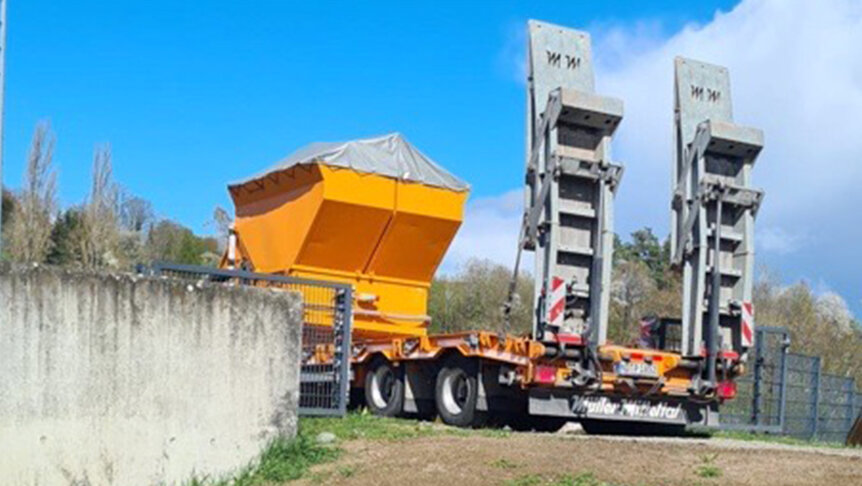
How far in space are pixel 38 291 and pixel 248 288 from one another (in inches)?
73.5

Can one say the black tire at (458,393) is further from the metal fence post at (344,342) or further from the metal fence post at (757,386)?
the metal fence post at (757,386)

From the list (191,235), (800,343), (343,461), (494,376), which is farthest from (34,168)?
(343,461)

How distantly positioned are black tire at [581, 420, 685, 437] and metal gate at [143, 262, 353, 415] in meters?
3.60

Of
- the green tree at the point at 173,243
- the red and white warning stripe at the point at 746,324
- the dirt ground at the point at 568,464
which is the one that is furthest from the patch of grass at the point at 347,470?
the green tree at the point at 173,243

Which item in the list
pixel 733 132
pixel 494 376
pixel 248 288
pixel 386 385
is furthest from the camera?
pixel 386 385

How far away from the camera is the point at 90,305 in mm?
9828

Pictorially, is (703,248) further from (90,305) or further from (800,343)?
(800,343)

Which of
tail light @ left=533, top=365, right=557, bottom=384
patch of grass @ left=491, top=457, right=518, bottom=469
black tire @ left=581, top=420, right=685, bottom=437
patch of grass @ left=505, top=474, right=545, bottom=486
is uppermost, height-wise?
tail light @ left=533, top=365, right=557, bottom=384

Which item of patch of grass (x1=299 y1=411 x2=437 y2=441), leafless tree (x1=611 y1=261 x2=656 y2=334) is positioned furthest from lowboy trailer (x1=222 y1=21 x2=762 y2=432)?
leafless tree (x1=611 y1=261 x2=656 y2=334)

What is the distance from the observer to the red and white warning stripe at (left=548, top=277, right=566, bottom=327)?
539 inches

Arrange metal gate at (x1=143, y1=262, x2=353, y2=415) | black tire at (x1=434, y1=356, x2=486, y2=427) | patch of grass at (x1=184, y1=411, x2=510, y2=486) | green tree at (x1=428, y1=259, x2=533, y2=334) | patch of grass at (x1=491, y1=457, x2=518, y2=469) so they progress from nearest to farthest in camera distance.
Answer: patch of grass at (x1=491, y1=457, x2=518, y2=469) → patch of grass at (x1=184, y1=411, x2=510, y2=486) → metal gate at (x1=143, y1=262, x2=353, y2=415) → black tire at (x1=434, y1=356, x2=486, y2=427) → green tree at (x1=428, y1=259, x2=533, y2=334)

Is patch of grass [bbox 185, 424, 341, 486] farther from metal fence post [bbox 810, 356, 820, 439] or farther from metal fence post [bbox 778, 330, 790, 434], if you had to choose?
metal fence post [bbox 810, 356, 820, 439]

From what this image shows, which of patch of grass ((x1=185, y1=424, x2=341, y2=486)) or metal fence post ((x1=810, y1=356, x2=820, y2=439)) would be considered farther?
metal fence post ((x1=810, y1=356, x2=820, y2=439))

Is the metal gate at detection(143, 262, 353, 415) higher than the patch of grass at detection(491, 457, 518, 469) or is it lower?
higher
